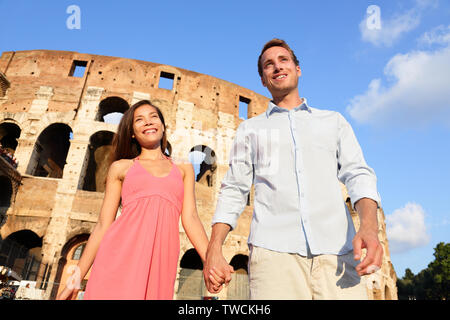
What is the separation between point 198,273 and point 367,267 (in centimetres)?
1308

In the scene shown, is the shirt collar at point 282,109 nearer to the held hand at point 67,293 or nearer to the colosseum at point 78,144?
the held hand at point 67,293

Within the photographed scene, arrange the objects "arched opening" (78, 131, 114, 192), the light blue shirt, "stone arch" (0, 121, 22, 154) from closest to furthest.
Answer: the light blue shirt, "stone arch" (0, 121, 22, 154), "arched opening" (78, 131, 114, 192)

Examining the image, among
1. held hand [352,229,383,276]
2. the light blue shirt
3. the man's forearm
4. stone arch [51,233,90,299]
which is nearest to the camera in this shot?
held hand [352,229,383,276]

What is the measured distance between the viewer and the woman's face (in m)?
2.40

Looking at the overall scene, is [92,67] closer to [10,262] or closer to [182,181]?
[10,262]

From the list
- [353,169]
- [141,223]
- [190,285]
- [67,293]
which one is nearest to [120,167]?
[141,223]

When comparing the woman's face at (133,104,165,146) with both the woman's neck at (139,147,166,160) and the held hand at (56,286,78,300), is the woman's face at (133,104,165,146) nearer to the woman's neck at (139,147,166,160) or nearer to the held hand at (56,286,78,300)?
the woman's neck at (139,147,166,160)

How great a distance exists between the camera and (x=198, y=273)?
1337cm

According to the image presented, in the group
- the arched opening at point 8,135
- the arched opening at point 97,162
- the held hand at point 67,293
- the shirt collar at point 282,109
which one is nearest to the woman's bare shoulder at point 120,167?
the held hand at point 67,293

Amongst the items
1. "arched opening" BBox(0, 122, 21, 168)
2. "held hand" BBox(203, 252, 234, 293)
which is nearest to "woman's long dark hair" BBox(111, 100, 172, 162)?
"held hand" BBox(203, 252, 234, 293)

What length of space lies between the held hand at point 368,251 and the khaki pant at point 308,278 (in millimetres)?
154

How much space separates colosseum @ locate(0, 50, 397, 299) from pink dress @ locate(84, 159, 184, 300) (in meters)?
11.4

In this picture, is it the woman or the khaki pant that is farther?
the woman

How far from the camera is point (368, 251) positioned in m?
1.30
